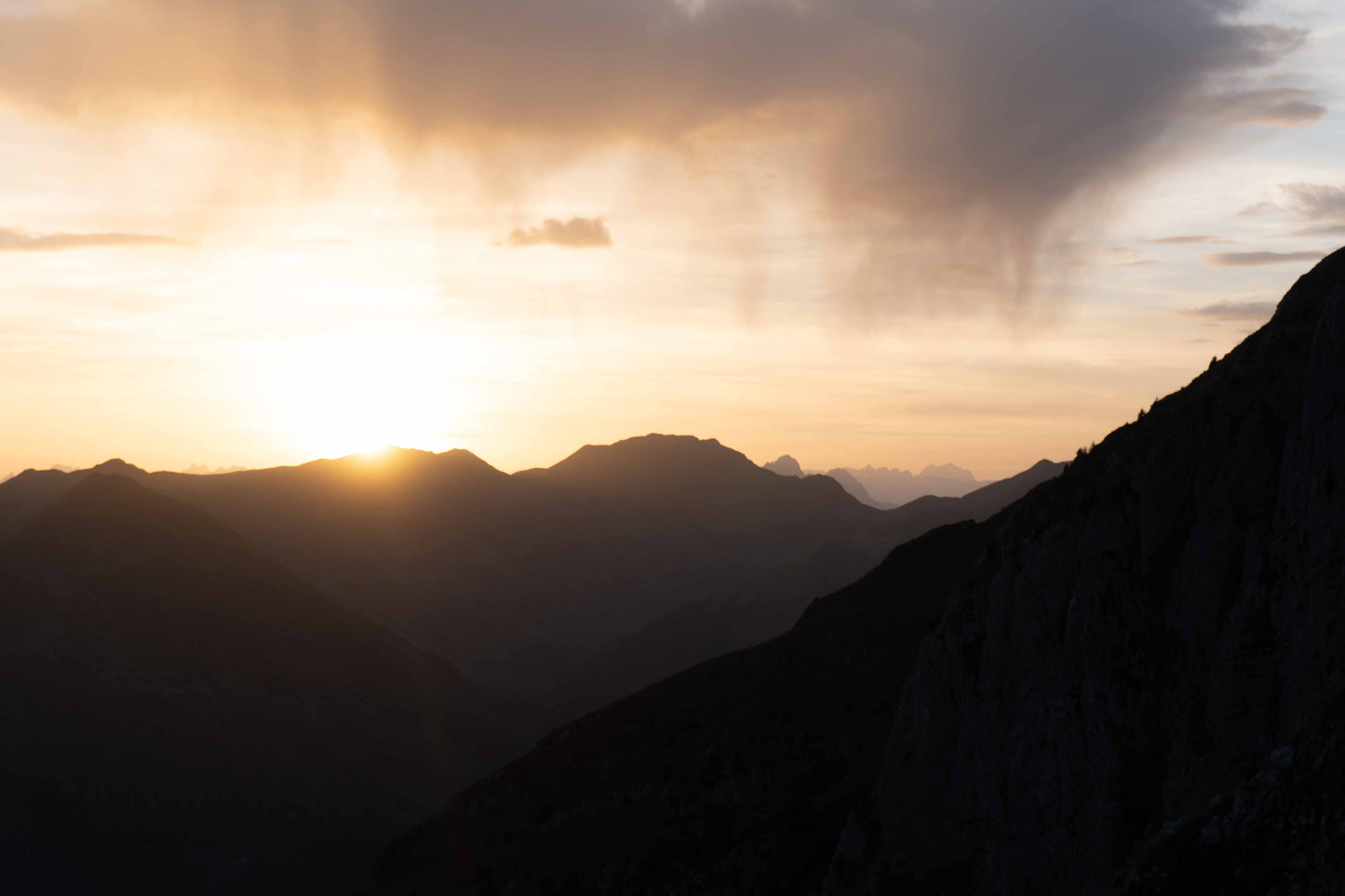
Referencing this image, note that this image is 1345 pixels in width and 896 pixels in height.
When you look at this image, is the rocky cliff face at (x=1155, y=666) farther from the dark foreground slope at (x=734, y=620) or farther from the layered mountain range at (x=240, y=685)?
the dark foreground slope at (x=734, y=620)

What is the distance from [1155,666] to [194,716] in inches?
3812

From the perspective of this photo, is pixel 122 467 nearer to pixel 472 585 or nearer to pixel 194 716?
pixel 472 585

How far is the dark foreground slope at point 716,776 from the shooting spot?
39.2m

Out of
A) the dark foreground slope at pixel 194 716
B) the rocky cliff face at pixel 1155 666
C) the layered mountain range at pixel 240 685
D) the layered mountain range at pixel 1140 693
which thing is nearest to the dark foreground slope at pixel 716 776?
the layered mountain range at pixel 1140 693

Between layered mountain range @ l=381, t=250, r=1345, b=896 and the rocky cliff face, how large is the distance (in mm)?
48

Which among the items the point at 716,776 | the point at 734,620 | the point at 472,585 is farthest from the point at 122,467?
the point at 716,776

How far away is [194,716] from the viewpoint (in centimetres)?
9525

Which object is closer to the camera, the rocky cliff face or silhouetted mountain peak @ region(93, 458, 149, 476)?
the rocky cliff face

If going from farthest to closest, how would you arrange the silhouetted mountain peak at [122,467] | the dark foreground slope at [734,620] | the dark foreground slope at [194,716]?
1. the silhouetted mountain peak at [122,467]
2. the dark foreground slope at [734,620]
3. the dark foreground slope at [194,716]

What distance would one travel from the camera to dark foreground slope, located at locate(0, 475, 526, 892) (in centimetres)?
7819

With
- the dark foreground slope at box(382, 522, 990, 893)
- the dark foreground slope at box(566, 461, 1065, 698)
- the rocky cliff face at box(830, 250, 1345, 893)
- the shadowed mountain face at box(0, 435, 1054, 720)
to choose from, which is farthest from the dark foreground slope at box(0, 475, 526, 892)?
the rocky cliff face at box(830, 250, 1345, 893)

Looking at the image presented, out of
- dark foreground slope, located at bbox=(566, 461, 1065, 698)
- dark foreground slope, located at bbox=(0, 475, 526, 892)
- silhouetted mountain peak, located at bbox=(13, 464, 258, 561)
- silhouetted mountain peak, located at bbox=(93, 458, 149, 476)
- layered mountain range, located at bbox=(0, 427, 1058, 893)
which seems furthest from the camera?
silhouetted mountain peak, located at bbox=(93, 458, 149, 476)

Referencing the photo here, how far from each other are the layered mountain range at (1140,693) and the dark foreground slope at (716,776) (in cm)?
35

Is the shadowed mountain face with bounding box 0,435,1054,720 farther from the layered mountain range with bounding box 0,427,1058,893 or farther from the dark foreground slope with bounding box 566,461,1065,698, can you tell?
the layered mountain range with bounding box 0,427,1058,893
